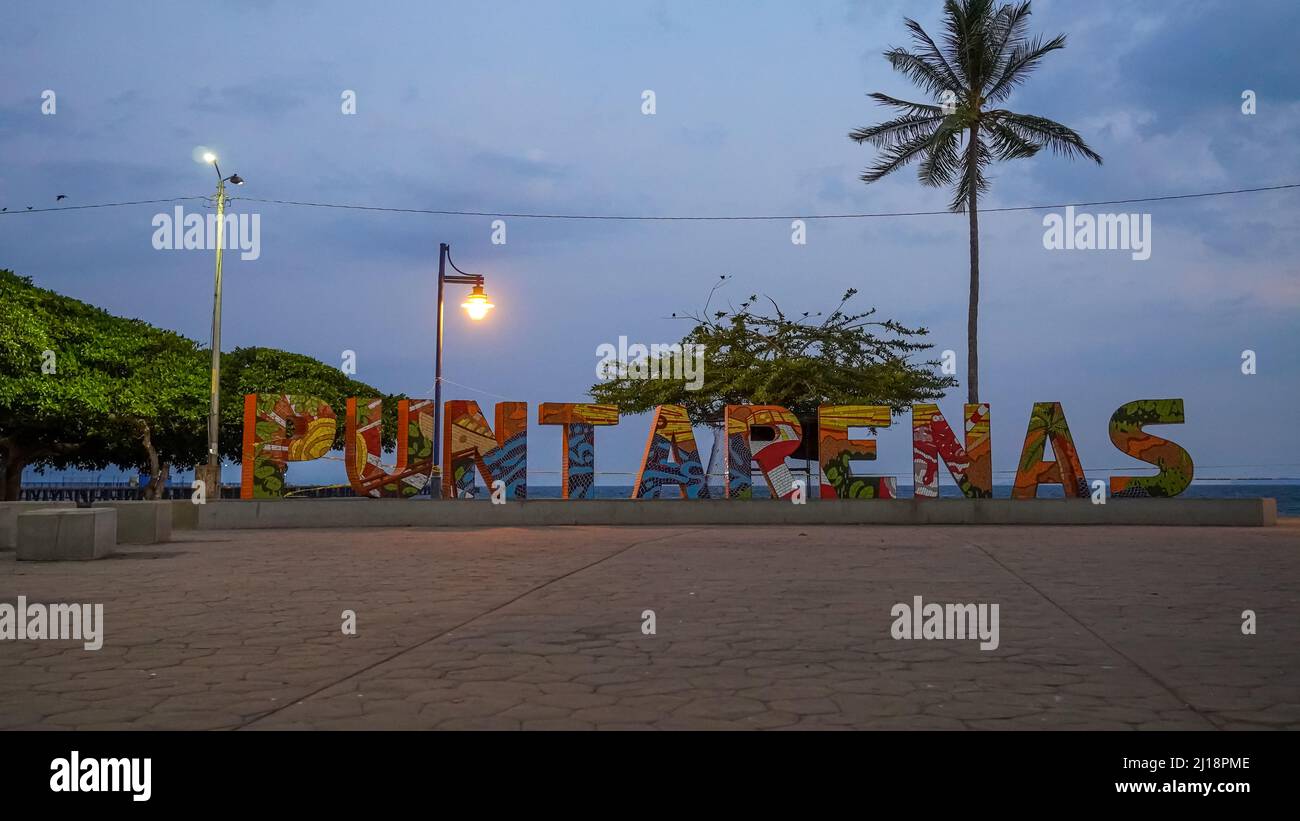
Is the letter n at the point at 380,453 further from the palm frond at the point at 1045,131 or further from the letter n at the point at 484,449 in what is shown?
the palm frond at the point at 1045,131

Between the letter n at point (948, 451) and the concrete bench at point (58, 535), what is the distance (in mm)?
17648

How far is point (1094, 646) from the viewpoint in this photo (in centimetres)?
678

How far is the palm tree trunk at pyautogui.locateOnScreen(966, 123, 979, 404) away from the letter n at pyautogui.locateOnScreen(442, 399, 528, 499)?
1316 cm

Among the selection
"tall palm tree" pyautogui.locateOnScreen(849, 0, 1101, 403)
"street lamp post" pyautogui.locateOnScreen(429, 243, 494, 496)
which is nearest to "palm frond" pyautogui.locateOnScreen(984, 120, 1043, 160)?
"tall palm tree" pyautogui.locateOnScreen(849, 0, 1101, 403)

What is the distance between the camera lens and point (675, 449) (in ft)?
78.8

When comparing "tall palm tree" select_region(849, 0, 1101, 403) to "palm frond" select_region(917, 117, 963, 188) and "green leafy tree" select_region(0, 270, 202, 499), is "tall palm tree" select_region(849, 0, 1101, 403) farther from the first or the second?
"green leafy tree" select_region(0, 270, 202, 499)

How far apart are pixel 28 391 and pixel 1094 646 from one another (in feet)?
116

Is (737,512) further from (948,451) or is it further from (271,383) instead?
(271,383)

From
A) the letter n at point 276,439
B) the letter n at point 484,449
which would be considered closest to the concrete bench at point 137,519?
the letter n at point 276,439

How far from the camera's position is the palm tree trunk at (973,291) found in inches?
1121

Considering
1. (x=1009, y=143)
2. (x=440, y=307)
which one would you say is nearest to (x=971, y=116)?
(x=1009, y=143)
